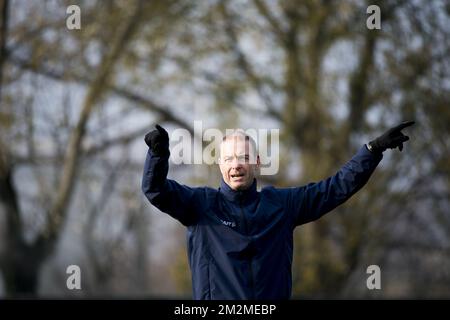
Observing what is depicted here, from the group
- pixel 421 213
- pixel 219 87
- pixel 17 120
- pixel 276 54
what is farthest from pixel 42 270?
pixel 421 213

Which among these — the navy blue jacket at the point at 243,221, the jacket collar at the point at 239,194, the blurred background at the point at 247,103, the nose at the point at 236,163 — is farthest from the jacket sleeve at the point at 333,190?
the blurred background at the point at 247,103

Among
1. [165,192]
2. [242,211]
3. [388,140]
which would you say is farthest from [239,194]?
[388,140]

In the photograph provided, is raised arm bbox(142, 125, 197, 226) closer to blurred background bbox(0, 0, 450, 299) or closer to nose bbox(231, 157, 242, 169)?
nose bbox(231, 157, 242, 169)

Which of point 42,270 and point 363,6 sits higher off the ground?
point 363,6

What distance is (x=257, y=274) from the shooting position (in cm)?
333

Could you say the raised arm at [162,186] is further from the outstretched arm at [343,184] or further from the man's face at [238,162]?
the outstretched arm at [343,184]

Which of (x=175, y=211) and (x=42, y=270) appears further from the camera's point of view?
(x=42, y=270)

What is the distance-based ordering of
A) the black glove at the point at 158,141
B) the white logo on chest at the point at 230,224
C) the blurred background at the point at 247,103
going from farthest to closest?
the blurred background at the point at 247,103
the white logo on chest at the point at 230,224
the black glove at the point at 158,141

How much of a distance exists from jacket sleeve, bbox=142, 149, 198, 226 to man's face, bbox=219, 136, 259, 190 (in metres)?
0.17

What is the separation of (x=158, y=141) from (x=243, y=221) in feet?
1.55

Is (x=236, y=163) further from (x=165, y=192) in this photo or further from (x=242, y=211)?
(x=165, y=192)

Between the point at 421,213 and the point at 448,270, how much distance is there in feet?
5.08

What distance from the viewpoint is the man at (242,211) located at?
332 centimetres
